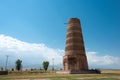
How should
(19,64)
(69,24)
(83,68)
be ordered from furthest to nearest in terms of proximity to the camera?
(19,64)
(69,24)
(83,68)

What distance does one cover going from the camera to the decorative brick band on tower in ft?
173

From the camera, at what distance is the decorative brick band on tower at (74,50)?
173 feet

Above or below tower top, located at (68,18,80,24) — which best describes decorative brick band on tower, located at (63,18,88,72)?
below

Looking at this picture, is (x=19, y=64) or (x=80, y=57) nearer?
(x=80, y=57)

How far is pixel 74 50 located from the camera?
53219 mm

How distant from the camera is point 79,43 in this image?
54188mm

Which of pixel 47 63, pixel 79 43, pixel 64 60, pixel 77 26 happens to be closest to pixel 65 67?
pixel 64 60

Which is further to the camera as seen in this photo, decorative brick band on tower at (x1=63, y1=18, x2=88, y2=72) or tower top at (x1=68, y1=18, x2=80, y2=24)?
tower top at (x1=68, y1=18, x2=80, y2=24)

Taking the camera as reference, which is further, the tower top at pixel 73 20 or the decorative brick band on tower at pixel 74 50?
the tower top at pixel 73 20

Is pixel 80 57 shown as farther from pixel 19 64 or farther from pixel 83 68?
pixel 19 64

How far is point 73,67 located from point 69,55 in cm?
417

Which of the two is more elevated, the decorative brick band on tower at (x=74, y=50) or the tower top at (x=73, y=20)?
the tower top at (x=73, y=20)

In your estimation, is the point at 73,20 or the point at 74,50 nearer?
the point at 74,50

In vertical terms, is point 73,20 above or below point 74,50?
above
